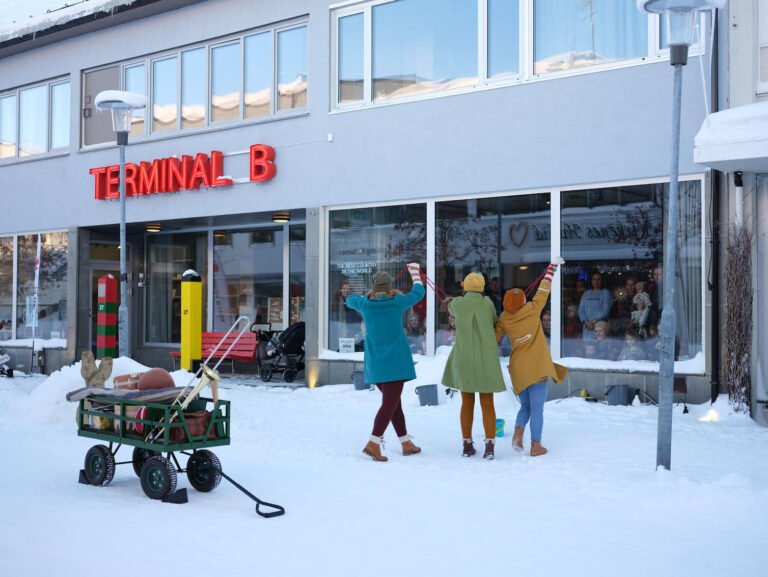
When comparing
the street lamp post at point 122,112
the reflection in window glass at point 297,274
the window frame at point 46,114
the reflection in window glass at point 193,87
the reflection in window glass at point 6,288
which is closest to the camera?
the street lamp post at point 122,112

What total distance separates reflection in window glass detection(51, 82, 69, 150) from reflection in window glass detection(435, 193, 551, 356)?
33.2ft

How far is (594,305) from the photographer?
1270 cm

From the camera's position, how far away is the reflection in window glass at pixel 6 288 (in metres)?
21.5

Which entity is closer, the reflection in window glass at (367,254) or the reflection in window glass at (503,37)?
the reflection in window glass at (503,37)

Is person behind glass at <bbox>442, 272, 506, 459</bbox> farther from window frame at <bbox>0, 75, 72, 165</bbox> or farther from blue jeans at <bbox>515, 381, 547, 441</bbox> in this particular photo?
window frame at <bbox>0, 75, 72, 165</bbox>

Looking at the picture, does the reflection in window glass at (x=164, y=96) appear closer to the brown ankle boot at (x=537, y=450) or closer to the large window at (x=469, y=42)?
the large window at (x=469, y=42)

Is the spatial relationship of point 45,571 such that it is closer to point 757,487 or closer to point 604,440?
point 757,487

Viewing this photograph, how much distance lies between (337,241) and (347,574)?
10835 millimetres

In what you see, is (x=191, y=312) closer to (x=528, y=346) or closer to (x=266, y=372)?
(x=266, y=372)

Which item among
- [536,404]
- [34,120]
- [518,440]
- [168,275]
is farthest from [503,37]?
[34,120]

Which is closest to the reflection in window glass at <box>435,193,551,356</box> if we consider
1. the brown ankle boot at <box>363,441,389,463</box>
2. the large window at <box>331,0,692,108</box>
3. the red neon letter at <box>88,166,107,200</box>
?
the large window at <box>331,0,692,108</box>

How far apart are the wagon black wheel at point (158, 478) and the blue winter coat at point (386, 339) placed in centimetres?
242

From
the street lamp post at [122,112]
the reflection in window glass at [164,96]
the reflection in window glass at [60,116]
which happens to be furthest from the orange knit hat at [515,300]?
the reflection in window glass at [60,116]

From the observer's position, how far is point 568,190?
12.9 meters
